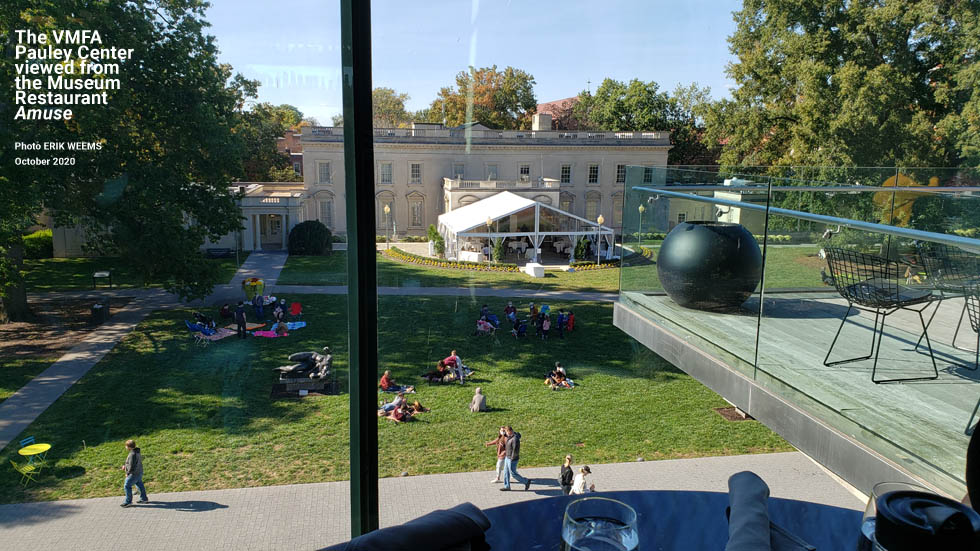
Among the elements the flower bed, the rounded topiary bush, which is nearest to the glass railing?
the rounded topiary bush

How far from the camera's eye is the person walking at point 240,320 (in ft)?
23.4

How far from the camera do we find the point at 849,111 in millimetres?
3582

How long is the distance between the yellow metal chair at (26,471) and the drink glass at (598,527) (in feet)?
25.9

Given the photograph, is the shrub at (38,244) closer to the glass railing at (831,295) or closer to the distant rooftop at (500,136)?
the distant rooftop at (500,136)

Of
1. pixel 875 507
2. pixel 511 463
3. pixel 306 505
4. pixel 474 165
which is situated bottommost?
pixel 306 505

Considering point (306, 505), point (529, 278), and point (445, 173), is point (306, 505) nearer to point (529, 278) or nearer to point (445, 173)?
point (445, 173)

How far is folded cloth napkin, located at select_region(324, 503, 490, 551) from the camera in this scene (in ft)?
1.14

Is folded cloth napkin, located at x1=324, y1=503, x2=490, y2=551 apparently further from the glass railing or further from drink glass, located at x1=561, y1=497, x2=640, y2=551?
the glass railing

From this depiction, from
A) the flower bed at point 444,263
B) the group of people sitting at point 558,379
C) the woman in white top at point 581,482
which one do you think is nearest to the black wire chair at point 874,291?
the woman in white top at point 581,482

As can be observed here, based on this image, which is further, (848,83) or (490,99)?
(490,99)

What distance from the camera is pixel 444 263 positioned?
8367 millimetres

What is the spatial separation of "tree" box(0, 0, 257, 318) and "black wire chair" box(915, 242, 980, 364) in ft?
15.9

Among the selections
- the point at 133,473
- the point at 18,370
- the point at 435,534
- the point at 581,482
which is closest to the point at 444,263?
the point at 581,482

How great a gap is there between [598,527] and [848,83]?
4.00 metres
